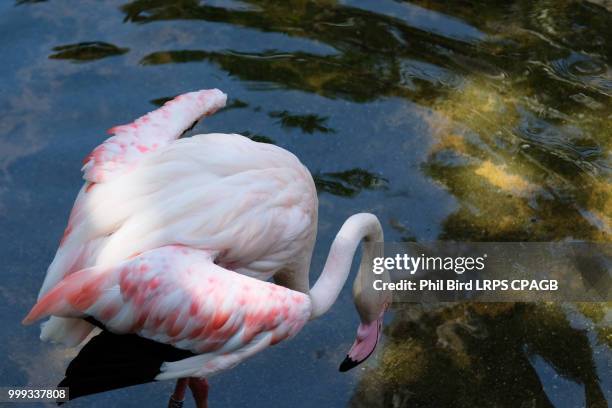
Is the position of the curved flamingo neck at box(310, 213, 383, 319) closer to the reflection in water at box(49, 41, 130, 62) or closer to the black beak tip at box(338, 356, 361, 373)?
the black beak tip at box(338, 356, 361, 373)

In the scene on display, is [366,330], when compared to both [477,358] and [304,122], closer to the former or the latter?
[477,358]

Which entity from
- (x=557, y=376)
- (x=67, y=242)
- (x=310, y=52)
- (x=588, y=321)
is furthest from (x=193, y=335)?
(x=310, y=52)

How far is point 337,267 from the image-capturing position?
12.6 feet

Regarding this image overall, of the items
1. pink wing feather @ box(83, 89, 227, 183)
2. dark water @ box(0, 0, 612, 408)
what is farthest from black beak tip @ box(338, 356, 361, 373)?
pink wing feather @ box(83, 89, 227, 183)

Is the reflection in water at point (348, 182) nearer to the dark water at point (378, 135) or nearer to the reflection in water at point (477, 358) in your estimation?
the dark water at point (378, 135)

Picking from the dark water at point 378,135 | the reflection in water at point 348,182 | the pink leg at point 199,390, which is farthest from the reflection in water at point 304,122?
the pink leg at point 199,390

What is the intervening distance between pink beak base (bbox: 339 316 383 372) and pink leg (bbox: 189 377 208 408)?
0.57 meters

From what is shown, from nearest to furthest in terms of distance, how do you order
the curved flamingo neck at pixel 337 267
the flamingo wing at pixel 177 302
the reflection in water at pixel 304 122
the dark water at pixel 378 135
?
1. the flamingo wing at pixel 177 302
2. the curved flamingo neck at pixel 337 267
3. the dark water at pixel 378 135
4. the reflection in water at pixel 304 122

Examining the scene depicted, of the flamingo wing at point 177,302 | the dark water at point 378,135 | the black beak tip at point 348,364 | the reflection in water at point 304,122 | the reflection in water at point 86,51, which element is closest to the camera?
the flamingo wing at point 177,302

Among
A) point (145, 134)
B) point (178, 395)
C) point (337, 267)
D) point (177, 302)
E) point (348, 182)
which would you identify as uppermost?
point (145, 134)

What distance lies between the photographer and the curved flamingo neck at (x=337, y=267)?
12.3 ft

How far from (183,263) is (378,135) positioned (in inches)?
86.8

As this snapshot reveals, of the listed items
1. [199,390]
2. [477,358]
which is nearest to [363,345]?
[477,358]

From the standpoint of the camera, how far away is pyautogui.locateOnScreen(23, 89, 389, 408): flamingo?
337cm
